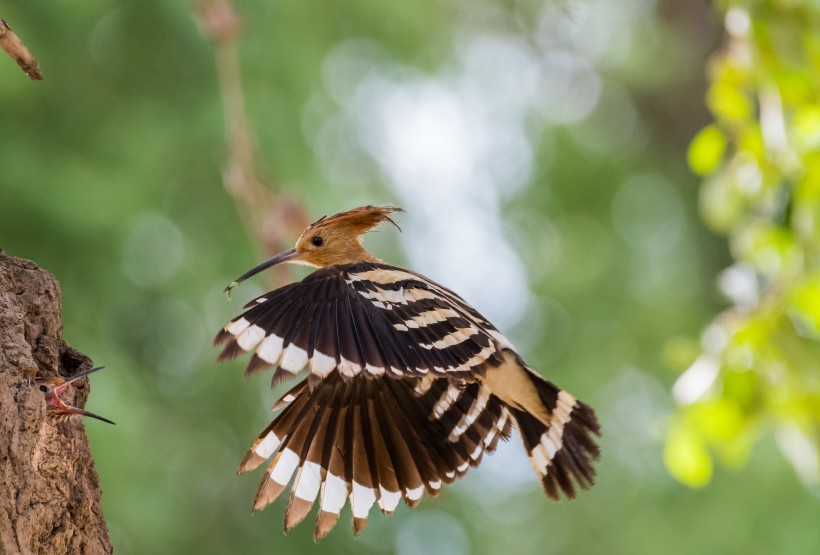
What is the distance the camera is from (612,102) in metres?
6.56

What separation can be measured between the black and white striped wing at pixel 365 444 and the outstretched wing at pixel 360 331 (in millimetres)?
146

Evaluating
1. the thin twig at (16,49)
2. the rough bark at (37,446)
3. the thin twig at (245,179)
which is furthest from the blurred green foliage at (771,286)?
the thin twig at (16,49)

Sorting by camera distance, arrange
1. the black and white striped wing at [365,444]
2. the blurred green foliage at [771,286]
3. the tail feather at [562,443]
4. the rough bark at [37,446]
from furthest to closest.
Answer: the blurred green foliage at [771,286], the tail feather at [562,443], the black and white striped wing at [365,444], the rough bark at [37,446]

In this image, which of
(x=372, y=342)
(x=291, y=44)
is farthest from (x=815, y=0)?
(x=291, y=44)

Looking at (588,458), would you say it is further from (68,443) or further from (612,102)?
(612,102)

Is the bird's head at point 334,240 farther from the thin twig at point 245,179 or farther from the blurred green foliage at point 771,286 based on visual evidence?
the blurred green foliage at point 771,286

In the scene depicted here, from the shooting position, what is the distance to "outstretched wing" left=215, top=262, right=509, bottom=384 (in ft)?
6.06

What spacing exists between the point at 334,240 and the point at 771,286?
0.91 meters

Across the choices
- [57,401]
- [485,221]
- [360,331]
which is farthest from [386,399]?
[485,221]

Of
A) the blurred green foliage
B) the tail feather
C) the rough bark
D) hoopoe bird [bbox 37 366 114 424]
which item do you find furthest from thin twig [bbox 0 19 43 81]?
the blurred green foliage

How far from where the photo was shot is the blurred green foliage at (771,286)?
2414 millimetres

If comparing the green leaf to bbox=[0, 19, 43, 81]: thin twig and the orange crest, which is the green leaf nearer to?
the orange crest

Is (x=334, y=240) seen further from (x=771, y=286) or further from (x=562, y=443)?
(x=771, y=286)

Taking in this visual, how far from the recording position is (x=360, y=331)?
193 cm
